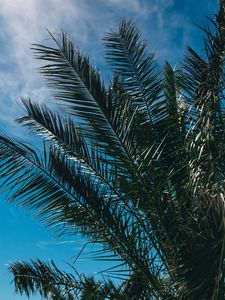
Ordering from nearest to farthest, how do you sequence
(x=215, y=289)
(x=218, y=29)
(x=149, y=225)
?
(x=215, y=289) → (x=218, y=29) → (x=149, y=225)

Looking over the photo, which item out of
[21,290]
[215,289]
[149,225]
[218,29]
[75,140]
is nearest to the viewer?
[215,289]

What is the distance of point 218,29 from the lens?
4.89m

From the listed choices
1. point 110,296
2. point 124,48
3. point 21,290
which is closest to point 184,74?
point 124,48

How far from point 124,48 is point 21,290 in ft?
15.3

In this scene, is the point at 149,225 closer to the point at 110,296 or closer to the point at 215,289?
the point at 110,296

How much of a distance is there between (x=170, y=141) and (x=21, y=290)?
4.35 meters

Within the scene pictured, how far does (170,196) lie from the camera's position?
5855 millimetres

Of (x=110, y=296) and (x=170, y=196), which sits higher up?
(x=170, y=196)

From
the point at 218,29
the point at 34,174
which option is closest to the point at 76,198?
the point at 34,174

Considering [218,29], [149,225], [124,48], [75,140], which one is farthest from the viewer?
[124,48]

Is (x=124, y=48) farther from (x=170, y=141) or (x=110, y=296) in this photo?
(x=110, y=296)

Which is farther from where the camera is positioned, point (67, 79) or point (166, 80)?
point (166, 80)

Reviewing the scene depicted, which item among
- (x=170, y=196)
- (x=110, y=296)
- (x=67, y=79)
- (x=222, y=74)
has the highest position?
(x=67, y=79)

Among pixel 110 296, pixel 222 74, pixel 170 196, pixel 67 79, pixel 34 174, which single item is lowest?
pixel 110 296
